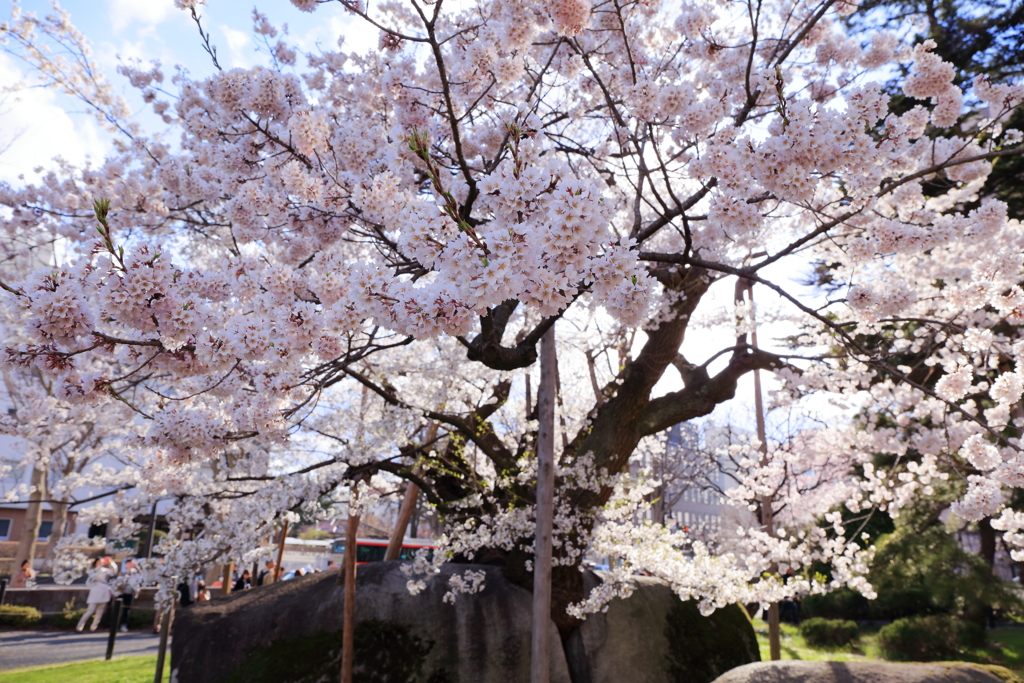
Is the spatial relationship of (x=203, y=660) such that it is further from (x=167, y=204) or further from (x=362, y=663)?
(x=167, y=204)

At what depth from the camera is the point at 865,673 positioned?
496 cm

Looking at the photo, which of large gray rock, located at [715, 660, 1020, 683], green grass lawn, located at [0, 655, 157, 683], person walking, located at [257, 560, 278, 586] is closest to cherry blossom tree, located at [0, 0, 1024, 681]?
large gray rock, located at [715, 660, 1020, 683]

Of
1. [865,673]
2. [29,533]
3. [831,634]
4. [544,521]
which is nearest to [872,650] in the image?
[831,634]

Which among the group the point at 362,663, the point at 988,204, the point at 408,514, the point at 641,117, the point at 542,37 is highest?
the point at 542,37

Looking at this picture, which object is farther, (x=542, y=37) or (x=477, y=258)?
(x=542, y=37)

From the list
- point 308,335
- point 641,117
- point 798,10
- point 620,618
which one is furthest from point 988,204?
point 620,618

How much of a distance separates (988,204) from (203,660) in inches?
362

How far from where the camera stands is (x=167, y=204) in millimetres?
7027

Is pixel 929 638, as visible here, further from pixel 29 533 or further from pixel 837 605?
pixel 29 533

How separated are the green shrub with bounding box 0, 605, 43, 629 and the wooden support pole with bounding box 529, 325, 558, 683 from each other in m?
14.2

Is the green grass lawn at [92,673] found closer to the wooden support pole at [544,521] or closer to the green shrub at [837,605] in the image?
the wooden support pole at [544,521]

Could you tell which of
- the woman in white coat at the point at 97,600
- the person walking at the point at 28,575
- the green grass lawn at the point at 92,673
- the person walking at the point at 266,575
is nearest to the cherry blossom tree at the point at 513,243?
the green grass lawn at the point at 92,673

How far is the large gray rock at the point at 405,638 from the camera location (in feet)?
21.5

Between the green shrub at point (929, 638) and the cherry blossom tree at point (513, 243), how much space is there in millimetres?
4751
